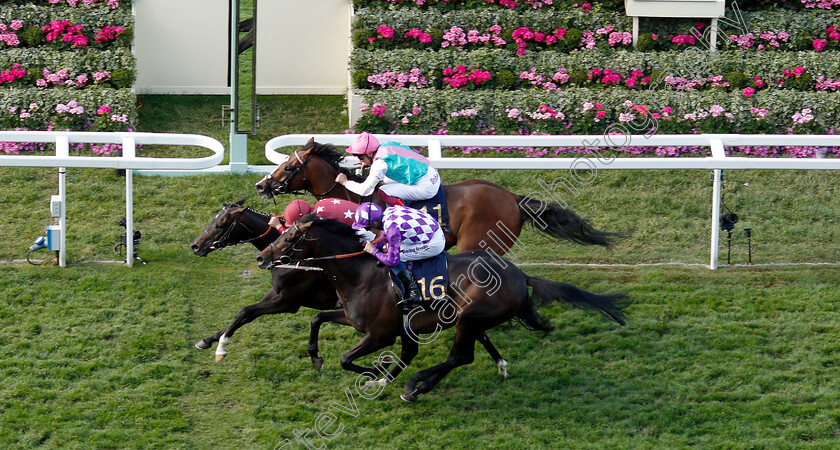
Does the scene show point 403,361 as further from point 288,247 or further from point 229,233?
point 229,233

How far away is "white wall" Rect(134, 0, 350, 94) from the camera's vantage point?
40.0 ft

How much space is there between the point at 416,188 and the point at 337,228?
960 mm

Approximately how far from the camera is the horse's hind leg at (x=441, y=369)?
276 inches

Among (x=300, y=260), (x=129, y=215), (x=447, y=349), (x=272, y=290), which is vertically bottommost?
(x=447, y=349)

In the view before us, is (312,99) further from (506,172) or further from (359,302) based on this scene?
(359,302)

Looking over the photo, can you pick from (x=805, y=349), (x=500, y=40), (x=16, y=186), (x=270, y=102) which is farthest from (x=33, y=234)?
(x=805, y=349)

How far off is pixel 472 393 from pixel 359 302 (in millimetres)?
1011

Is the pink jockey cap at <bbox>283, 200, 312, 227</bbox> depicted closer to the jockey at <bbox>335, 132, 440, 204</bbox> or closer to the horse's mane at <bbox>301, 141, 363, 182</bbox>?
the jockey at <bbox>335, 132, 440, 204</bbox>

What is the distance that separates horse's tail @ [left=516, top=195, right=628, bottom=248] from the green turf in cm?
56

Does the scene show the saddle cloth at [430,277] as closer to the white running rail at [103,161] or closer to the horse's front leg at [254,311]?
the horse's front leg at [254,311]

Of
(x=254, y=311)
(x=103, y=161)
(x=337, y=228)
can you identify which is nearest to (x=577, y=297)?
(x=337, y=228)

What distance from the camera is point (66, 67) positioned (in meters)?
11.5

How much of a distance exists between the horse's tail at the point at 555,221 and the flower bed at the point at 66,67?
477 cm

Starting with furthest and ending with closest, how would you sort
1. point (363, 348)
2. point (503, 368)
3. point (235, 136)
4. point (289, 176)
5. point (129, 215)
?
point (235, 136)
point (129, 215)
point (289, 176)
point (503, 368)
point (363, 348)
